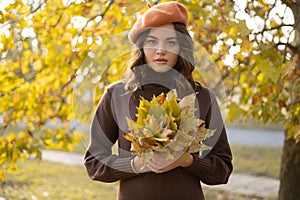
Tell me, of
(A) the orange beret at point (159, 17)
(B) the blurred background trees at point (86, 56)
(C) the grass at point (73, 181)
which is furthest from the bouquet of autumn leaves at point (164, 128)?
(C) the grass at point (73, 181)

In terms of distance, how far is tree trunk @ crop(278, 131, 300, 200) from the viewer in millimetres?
3861

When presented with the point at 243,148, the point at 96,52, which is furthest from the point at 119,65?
the point at 243,148

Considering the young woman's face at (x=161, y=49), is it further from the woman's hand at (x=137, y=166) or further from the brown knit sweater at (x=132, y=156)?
the woman's hand at (x=137, y=166)

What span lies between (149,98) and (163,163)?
0.34 meters

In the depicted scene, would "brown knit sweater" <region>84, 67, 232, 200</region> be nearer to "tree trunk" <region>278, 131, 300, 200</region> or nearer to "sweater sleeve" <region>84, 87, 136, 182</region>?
"sweater sleeve" <region>84, 87, 136, 182</region>

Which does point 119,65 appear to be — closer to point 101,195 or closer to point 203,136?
point 203,136

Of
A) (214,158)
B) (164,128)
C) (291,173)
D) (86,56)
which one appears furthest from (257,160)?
(164,128)

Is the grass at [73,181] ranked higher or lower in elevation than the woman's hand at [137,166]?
lower

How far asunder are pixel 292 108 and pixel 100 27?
1.49 metres

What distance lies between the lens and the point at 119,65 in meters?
2.55

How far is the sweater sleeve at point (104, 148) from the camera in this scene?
6.71 ft

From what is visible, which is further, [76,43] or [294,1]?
[76,43]

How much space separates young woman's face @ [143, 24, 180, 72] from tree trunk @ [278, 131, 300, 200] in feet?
6.74

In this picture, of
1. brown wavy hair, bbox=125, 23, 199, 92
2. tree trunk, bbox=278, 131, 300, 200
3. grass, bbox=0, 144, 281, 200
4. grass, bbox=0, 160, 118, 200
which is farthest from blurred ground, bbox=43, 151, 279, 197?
brown wavy hair, bbox=125, 23, 199, 92
